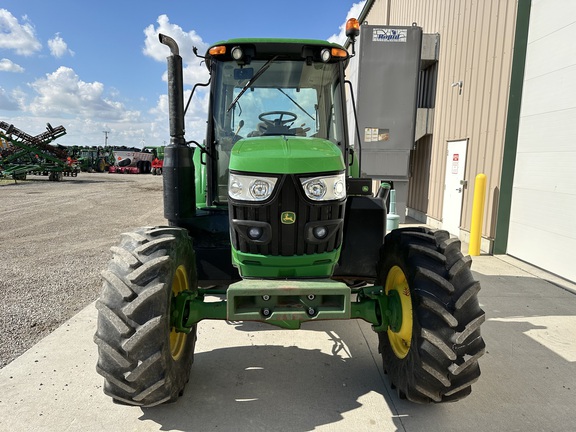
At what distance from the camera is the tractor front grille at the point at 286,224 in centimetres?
256

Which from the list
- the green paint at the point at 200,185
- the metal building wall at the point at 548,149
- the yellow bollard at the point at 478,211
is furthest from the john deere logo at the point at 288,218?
the yellow bollard at the point at 478,211

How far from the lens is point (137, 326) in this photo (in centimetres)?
230

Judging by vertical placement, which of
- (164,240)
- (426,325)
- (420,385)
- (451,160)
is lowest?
(420,385)

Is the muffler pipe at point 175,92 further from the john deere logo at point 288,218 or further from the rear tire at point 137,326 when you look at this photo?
the john deere logo at point 288,218

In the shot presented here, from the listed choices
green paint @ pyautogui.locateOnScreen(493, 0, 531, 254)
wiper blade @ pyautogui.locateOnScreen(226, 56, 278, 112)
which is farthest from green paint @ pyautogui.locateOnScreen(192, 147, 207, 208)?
green paint @ pyautogui.locateOnScreen(493, 0, 531, 254)

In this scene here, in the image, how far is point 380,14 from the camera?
14.8 m

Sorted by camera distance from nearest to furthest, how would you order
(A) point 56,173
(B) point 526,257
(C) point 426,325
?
(C) point 426,325
(B) point 526,257
(A) point 56,173

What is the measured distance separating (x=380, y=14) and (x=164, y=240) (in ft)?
48.8

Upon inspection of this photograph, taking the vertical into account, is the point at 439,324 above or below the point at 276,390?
above

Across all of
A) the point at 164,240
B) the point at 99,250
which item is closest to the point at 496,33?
the point at 164,240

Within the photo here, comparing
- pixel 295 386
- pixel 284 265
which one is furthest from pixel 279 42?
pixel 295 386

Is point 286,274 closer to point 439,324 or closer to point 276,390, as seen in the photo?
point 276,390

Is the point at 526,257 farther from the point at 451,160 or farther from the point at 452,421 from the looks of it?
the point at 452,421

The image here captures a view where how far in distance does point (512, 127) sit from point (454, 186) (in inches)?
83.2
